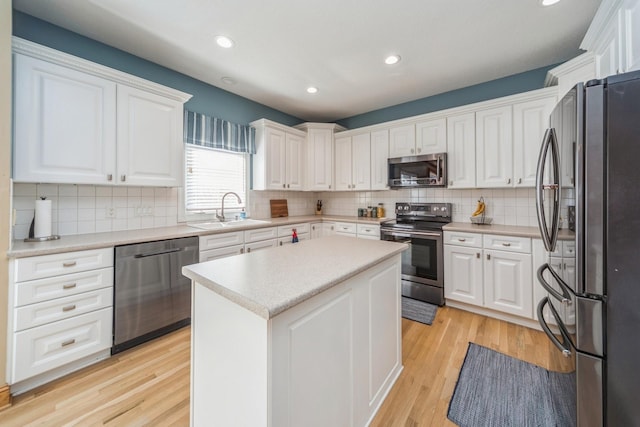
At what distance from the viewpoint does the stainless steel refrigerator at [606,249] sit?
0.96 metres

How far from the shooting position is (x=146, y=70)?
8.72ft

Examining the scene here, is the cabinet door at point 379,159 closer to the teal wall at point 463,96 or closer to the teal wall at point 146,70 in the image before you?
the teal wall at point 463,96

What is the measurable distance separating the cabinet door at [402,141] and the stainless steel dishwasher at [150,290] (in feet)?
9.14

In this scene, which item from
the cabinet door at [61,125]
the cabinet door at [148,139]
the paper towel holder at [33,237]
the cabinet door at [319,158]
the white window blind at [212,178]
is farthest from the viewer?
the cabinet door at [319,158]

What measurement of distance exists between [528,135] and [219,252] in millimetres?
3460

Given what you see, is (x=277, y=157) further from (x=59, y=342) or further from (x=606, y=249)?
(x=606, y=249)

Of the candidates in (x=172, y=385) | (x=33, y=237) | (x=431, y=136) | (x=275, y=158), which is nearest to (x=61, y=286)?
(x=33, y=237)

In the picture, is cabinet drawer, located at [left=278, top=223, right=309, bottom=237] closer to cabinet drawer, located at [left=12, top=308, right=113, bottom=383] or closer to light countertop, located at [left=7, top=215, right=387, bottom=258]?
light countertop, located at [left=7, top=215, right=387, bottom=258]

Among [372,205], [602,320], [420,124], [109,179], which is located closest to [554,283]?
[602,320]

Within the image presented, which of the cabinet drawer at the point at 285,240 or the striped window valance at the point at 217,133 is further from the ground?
the striped window valance at the point at 217,133

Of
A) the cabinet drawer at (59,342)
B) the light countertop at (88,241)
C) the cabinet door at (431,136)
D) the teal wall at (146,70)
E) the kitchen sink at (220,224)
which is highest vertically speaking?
the teal wall at (146,70)

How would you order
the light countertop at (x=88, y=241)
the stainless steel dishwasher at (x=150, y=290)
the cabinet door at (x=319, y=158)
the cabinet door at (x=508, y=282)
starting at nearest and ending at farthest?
the light countertop at (x=88, y=241)
the stainless steel dishwasher at (x=150, y=290)
the cabinet door at (x=508, y=282)
the cabinet door at (x=319, y=158)

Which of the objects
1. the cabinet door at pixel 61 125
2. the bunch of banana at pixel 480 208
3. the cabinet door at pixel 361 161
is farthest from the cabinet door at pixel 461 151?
the cabinet door at pixel 61 125

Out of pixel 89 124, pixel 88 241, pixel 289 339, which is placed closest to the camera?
pixel 289 339
